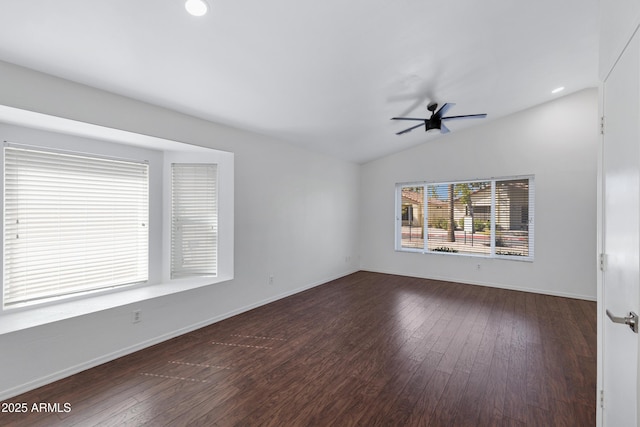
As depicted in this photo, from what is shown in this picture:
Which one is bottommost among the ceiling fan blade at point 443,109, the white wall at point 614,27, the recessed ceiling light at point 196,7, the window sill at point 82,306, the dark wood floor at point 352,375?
the dark wood floor at point 352,375

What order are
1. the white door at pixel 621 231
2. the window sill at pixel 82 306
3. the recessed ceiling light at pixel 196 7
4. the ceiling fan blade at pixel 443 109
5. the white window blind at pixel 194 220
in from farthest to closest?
the white window blind at pixel 194 220 < the ceiling fan blade at pixel 443 109 < the window sill at pixel 82 306 < the recessed ceiling light at pixel 196 7 < the white door at pixel 621 231

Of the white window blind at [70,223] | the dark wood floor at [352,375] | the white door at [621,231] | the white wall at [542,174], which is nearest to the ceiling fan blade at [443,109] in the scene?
the white door at [621,231]

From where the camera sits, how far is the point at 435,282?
5762 mm

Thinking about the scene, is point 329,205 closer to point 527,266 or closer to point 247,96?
point 247,96

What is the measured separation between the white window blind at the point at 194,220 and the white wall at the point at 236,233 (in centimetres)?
35

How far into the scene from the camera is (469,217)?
578 cm

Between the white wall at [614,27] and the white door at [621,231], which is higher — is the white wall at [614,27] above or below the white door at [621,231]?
above

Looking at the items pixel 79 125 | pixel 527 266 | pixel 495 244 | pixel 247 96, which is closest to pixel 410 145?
pixel 495 244

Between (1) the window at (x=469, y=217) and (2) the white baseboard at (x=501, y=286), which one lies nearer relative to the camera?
(2) the white baseboard at (x=501, y=286)

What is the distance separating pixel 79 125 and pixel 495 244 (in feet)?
21.2

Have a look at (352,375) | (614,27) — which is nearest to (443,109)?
(614,27)

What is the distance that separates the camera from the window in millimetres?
5258

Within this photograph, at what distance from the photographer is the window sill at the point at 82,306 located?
2.33m

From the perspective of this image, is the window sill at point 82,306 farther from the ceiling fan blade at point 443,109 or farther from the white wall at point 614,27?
the white wall at point 614,27
